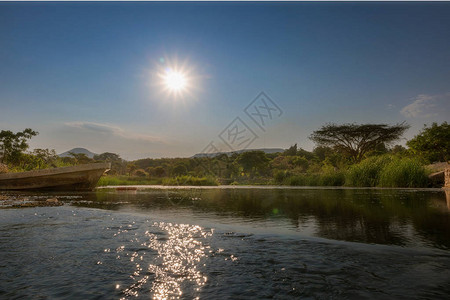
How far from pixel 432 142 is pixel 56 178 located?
28.1m

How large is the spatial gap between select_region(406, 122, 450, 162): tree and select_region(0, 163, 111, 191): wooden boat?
2535 cm

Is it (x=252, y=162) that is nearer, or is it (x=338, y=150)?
(x=338, y=150)

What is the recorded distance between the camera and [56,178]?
14391mm

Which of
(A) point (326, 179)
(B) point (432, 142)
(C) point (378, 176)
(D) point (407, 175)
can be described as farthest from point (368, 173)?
(B) point (432, 142)

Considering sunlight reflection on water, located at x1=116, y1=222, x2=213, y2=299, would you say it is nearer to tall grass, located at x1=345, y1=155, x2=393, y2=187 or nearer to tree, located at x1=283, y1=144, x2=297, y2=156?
tall grass, located at x1=345, y1=155, x2=393, y2=187

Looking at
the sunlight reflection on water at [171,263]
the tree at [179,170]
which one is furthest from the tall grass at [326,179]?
the tree at [179,170]

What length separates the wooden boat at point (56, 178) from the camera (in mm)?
13773

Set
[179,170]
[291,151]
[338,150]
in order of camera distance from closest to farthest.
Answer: [338,150] → [179,170] → [291,151]

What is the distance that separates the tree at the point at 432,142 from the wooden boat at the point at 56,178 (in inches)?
998

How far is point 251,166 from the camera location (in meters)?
58.1

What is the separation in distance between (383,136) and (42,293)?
34.1m

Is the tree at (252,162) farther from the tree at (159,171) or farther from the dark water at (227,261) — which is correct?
the dark water at (227,261)

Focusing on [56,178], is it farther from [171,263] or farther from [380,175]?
[380,175]

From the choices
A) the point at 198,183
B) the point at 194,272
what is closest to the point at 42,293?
the point at 194,272
